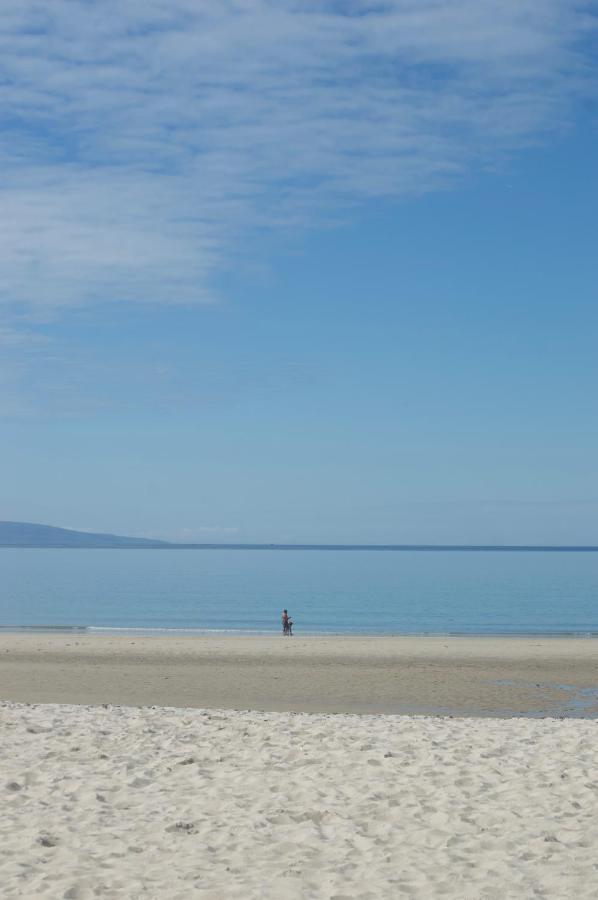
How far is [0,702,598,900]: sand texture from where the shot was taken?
7.04m

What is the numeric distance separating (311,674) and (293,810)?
1645 cm

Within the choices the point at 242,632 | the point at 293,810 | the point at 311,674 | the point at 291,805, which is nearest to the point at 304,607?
the point at 242,632

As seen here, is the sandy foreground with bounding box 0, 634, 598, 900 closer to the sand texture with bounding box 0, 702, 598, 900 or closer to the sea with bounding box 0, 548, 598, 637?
the sand texture with bounding box 0, 702, 598, 900

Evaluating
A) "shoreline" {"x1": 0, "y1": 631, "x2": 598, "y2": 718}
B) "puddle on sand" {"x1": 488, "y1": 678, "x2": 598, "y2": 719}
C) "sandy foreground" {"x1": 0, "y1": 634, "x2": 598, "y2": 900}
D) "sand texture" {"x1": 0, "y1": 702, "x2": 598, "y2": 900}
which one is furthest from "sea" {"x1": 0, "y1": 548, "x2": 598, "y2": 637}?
"sand texture" {"x1": 0, "y1": 702, "x2": 598, "y2": 900}

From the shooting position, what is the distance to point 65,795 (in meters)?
9.07

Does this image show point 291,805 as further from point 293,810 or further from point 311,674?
point 311,674

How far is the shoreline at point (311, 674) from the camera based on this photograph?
19.8 meters

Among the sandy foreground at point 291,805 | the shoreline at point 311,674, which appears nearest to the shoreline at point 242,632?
the shoreline at point 311,674

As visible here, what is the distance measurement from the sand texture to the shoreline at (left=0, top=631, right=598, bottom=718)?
712 centimetres

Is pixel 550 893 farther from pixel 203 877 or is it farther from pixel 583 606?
pixel 583 606

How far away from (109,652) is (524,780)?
22.9 metres

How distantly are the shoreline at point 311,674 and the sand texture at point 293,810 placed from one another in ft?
23.4

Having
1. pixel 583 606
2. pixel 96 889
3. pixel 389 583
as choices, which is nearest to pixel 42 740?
pixel 96 889

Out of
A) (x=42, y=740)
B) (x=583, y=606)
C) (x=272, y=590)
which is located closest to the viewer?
(x=42, y=740)
